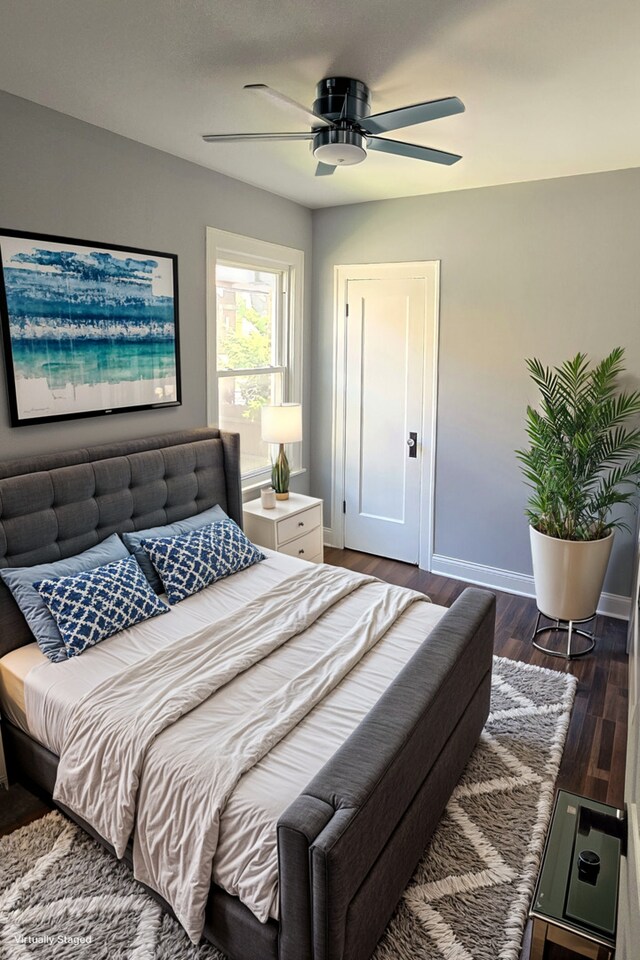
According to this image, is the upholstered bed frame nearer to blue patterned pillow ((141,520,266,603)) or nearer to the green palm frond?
blue patterned pillow ((141,520,266,603))

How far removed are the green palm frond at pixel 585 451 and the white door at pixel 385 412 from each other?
1071mm

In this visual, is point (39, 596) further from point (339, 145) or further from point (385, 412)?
point (385, 412)

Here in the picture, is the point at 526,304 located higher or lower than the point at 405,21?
lower

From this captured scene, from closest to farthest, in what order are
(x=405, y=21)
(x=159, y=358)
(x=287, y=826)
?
(x=287, y=826), (x=405, y=21), (x=159, y=358)

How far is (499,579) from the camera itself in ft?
A: 14.0

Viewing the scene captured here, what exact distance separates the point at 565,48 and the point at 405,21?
57cm

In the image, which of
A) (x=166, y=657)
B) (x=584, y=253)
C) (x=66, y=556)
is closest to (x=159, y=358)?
(x=66, y=556)

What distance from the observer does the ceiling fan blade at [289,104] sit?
1906mm

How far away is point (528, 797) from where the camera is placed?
238 centimetres

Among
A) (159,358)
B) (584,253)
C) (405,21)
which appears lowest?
(159,358)

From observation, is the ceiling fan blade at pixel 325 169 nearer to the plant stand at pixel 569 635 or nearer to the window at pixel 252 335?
the window at pixel 252 335

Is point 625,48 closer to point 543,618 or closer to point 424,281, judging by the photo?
point 424,281

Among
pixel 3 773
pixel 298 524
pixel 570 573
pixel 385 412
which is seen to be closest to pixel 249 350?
pixel 385 412

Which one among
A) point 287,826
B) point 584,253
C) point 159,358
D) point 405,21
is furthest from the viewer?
point 584,253
